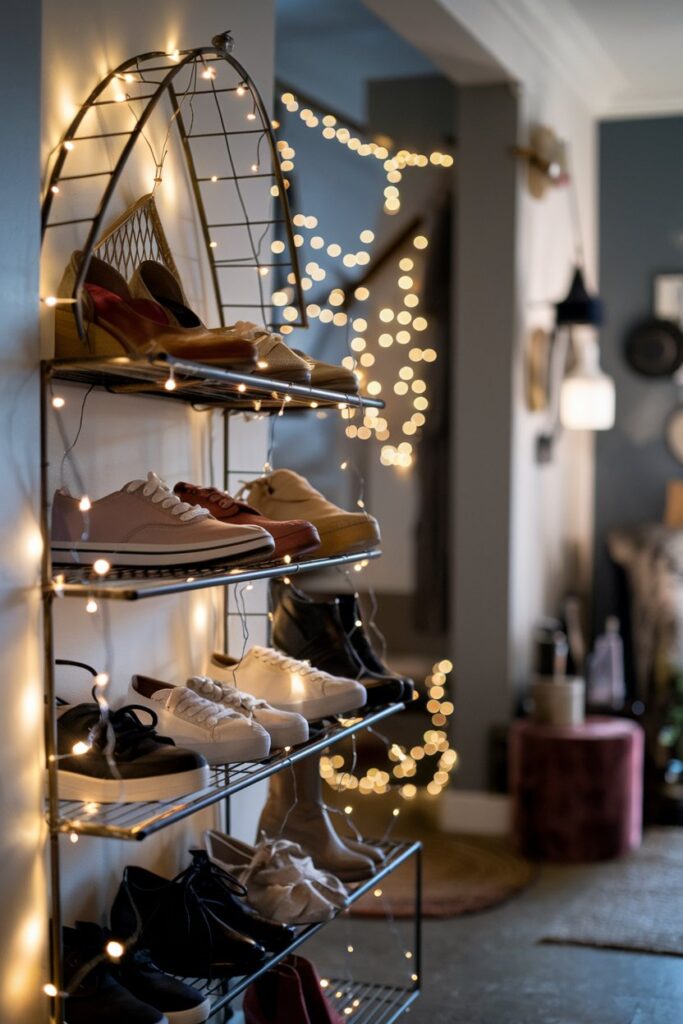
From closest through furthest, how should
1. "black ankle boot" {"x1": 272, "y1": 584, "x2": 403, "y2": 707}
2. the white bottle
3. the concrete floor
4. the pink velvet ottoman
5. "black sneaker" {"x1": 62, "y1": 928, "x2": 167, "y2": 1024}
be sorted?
1. "black sneaker" {"x1": 62, "y1": 928, "x2": 167, "y2": 1024}
2. "black ankle boot" {"x1": 272, "y1": 584, "x2": 403, "y2": 707}
3. the concrete floor
4. the pink velvet ottoman
5. the white bottle

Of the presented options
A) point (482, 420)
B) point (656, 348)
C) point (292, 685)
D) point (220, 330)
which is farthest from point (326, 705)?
point (656, 348)

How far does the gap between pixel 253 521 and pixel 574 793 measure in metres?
2.28

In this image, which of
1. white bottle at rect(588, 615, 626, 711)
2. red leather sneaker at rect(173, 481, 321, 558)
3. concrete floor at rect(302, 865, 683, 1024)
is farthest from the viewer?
white bottle at rect(588, 615, 626, 711)

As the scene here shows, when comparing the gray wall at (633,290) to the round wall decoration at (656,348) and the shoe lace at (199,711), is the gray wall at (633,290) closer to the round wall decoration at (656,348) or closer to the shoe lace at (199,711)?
the round wall decoration at (656,348)

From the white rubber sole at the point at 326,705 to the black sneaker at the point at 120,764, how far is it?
0.42 metres

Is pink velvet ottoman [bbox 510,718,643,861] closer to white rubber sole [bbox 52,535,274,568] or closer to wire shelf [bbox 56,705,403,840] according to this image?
wire shelf [bbox 56,705,403,840]

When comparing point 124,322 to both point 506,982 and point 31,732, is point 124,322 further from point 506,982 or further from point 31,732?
point 506,982

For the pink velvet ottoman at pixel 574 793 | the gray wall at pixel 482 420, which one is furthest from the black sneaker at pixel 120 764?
the gray wall at pixel 482 420

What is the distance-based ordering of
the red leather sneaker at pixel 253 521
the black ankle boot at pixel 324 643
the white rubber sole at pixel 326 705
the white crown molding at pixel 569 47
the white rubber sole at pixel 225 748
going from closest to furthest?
the white rubber sole at pixel 225 748, the red leather sneaker at pixel 253 521, the white rubber sole at pixel 326 705, the black ankle boot at pixel 324 643, the white crown molding at pixel 569 47

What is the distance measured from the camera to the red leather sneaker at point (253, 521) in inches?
79.7

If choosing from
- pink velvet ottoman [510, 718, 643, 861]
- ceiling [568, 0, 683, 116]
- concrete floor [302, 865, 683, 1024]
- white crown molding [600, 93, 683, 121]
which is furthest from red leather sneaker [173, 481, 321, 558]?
white crown molding [600, 93, 683, 121]

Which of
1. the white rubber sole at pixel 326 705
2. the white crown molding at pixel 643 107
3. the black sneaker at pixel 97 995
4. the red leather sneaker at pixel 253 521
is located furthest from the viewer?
the white crown molding at pixel 643 107

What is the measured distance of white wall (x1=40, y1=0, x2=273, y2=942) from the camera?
6.55ft

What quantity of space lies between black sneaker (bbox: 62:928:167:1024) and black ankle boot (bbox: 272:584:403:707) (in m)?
0.79
